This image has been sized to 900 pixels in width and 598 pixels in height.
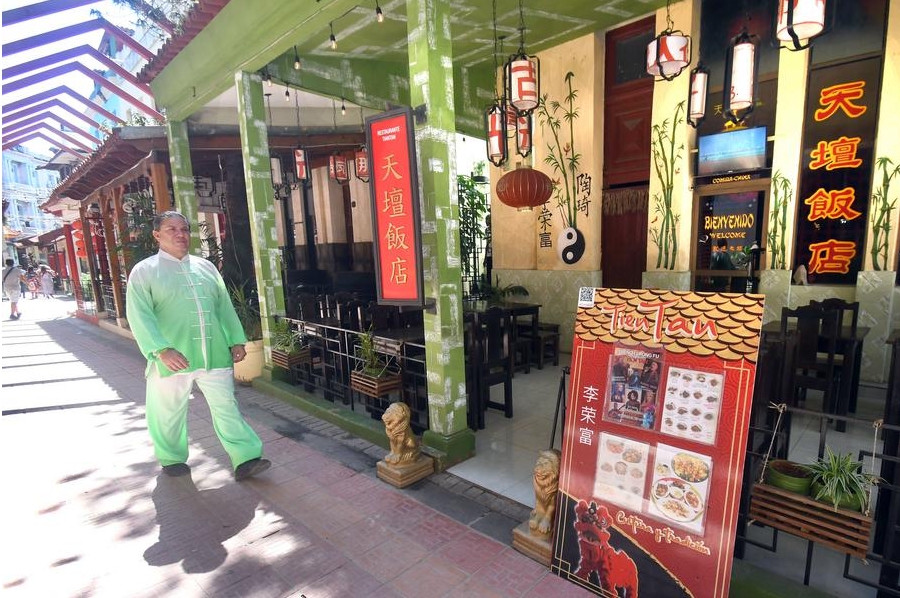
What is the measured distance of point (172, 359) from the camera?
3312mm

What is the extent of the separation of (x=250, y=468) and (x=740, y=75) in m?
5.38

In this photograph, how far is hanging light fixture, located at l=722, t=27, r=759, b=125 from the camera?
3818 millimetres

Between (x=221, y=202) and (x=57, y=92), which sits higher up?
(x=57, y=92)

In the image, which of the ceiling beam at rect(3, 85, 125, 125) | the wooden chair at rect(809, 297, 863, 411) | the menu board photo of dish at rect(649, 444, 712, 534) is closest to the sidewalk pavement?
the menu board photo of dish at rect(649, 444, 712, 534)

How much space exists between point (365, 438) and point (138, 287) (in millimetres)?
2356

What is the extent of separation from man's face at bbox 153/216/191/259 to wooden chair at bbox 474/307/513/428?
8.59 feet

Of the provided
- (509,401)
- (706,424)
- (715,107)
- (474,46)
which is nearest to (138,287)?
(509,401)

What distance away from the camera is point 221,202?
11477mm

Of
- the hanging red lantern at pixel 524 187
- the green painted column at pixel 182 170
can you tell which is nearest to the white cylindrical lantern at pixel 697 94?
the hanging red lantern at pixel 524 187

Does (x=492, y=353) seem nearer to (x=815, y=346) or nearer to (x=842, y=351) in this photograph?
(x=815, y=346)

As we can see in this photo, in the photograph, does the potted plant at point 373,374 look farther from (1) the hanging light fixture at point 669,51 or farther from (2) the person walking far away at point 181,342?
(1) the hanging light fixture at point 669,51

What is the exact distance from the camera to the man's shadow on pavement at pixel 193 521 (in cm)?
282

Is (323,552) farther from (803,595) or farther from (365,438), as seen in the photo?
(803,595)

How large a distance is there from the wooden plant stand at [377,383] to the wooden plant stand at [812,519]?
292cm
